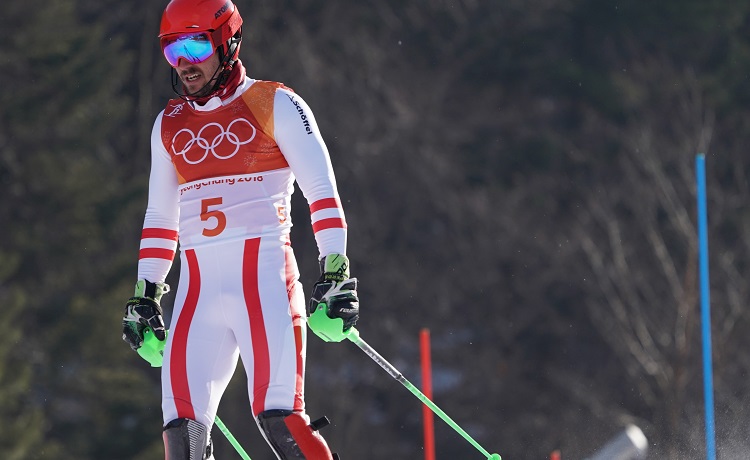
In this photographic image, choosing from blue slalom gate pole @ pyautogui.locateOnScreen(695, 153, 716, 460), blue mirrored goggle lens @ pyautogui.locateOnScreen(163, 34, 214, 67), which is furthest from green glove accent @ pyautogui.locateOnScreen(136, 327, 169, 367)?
blue slalom gate pole @ pyautogui.locateOnScreen(695, 153, 716, 460)

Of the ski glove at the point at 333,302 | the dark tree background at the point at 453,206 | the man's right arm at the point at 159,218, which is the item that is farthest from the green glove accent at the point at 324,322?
the dark tree background at the point at 453,206

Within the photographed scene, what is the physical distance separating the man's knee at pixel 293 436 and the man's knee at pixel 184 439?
0.23m

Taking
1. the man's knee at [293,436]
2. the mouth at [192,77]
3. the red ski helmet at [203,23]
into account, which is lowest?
the man's knee at [293,436]

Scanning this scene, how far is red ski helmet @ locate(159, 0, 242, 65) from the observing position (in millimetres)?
5082

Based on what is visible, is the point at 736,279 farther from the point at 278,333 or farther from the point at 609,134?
the point at 278,333

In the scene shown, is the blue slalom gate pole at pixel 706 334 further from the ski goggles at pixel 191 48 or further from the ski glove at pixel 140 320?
the ski goggles at pixel 191 48

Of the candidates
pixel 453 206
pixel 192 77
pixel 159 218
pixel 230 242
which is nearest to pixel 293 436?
pixel 230 242

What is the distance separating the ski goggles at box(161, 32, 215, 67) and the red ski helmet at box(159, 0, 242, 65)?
0.01 meters

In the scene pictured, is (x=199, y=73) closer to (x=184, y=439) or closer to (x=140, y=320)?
(x=140, y=320)

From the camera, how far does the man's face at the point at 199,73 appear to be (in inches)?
202

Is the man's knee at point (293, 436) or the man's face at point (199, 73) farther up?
the man's face at point (199, 73)

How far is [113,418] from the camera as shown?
25375mm

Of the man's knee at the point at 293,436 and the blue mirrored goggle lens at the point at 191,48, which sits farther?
the blue mirrored goggle lens at the point at 191,48

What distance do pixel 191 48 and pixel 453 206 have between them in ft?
88.5
